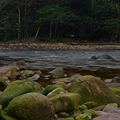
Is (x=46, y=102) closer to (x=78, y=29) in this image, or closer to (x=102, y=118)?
(x=102, y=118)

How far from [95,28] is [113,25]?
4.01 metres

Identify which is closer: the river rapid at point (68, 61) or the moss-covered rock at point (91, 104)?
the moss-covered rock at point (91, 104)

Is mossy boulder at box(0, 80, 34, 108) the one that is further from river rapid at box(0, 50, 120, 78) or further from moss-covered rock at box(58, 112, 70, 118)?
river rapid at box(0, 50, 120, 78)

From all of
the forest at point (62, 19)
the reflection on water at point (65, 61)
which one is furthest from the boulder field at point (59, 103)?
the forest at point (62, 19)

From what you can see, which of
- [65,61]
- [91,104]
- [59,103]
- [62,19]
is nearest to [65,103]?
[59,103]

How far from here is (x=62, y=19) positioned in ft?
119

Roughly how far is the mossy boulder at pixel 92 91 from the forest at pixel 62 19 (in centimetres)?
3295

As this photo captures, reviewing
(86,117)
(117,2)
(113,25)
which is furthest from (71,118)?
(117,2)

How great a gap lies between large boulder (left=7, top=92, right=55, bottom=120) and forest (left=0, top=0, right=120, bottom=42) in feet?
111

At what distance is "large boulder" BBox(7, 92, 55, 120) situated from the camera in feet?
6.75

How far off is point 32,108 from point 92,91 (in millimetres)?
1245

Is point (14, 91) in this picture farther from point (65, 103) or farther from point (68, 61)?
point (68, 61)

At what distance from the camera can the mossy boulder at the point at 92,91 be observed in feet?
9.56

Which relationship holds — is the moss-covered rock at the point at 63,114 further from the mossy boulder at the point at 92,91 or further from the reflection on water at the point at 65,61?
the reflection on water at the point at 65,61
